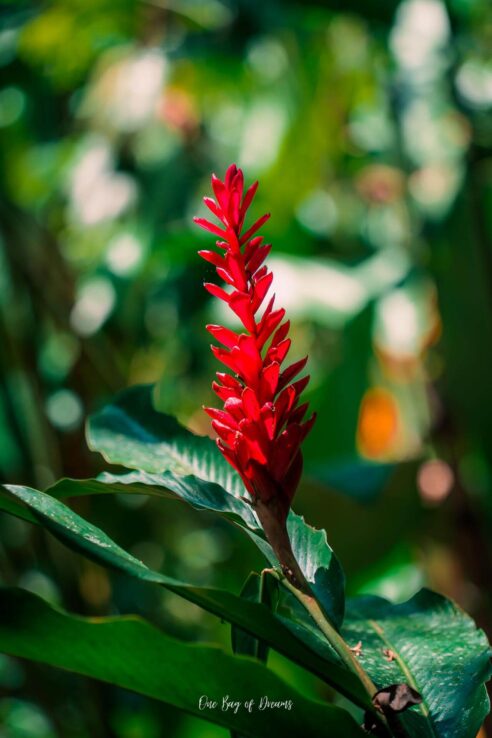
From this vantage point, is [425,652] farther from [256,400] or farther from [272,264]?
[272,264]

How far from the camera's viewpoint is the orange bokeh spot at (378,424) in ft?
5.68

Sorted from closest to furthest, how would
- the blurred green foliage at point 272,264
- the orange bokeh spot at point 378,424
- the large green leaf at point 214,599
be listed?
the large green leaf at point 214,599
the blurred green foliage at point 272,264
the orange bokeh spot at point 378,424

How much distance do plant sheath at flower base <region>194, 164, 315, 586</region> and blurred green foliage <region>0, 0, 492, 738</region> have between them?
561mm

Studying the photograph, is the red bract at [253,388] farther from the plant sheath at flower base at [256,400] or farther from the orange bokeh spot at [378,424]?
the orange bokeh spot at [378,424]

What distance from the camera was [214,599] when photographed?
1.09 feet

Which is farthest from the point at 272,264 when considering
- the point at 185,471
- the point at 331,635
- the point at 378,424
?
the point at 331,635

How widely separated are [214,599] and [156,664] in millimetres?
35

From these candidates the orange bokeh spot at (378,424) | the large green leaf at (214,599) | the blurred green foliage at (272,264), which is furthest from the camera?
the orange bokeh spot at (378,424)

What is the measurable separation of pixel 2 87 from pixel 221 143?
51cm

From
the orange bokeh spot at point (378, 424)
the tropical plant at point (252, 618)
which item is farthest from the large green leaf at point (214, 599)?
the orange bokeh spot at point (378, 424)

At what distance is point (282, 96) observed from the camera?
1.62 metres

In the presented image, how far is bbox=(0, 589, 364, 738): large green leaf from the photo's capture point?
1.07 feet

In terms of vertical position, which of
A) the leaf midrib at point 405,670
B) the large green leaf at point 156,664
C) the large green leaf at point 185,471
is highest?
the large green leaf at point 185,471

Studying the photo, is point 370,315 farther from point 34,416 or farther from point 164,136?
point 164,136
